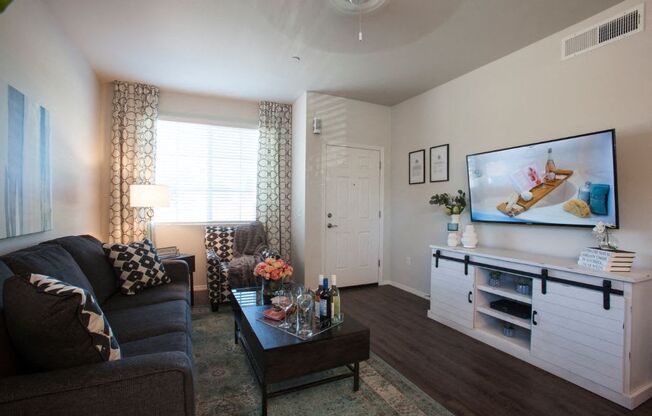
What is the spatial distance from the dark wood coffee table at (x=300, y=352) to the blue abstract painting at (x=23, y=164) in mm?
1491

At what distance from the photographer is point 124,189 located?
12.6ft

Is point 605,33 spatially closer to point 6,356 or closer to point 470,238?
point 470,238

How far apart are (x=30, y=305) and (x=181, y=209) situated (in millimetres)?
3320

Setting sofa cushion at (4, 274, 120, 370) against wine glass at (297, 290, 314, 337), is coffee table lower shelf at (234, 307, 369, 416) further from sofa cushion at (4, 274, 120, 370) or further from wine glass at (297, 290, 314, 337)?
sofa cushion at (4, 274, 120, 370)

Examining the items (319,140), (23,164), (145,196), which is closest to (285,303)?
(23,164)

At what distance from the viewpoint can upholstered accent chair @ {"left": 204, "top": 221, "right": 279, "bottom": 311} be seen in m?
3.51

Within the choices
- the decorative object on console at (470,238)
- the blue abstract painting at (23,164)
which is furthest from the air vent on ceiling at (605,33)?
the blue abstract painting at (23,164)

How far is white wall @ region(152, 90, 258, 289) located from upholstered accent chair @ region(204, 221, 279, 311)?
261 mm

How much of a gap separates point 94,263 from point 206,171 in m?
2.27

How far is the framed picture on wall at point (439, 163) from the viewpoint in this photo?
12.4 feet

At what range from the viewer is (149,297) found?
236 centimetres

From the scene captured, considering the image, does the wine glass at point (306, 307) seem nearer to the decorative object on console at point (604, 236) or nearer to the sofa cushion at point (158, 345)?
the sofa cushion at point (158, 345)

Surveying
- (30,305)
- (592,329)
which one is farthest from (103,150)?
(592,329)

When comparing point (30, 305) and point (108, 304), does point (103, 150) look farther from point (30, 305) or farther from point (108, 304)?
point (30, 305)
